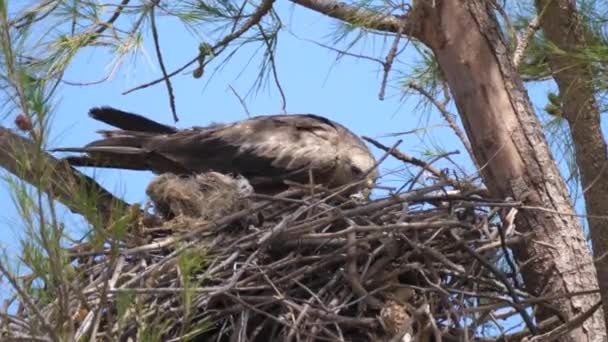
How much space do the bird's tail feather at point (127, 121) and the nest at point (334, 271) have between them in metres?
1.31

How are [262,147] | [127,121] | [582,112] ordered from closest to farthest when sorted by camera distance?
[582,112] → [262,147] → [127,121]

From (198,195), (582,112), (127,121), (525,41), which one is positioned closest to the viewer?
(582,112)

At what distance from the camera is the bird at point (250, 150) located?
20.3 ft

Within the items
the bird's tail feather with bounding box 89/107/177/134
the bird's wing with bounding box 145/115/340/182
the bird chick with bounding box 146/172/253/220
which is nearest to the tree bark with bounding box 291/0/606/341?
the bird chick with bounding box 146/172/253/220

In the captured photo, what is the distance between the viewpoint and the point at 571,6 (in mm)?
4930

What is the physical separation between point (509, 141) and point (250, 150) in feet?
5.73

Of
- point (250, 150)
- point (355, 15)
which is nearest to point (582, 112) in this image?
point (355, 15)

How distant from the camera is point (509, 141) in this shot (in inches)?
195

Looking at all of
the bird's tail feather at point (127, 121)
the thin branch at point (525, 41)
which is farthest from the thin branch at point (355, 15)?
the bird's tail feather at point (127, 121)

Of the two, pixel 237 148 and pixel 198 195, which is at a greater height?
pixel 237 148

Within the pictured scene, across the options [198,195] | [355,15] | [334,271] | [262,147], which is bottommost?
[334,271]

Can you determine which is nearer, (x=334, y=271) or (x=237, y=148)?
(x=334, y=271)

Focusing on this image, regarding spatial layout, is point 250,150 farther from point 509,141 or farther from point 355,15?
point 509,141

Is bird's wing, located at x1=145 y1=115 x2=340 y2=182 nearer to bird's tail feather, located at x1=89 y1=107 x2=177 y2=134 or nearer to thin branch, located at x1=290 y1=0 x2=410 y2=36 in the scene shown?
bird's tail feather, located at x1=89 y1=107 x2=177 y2=134
